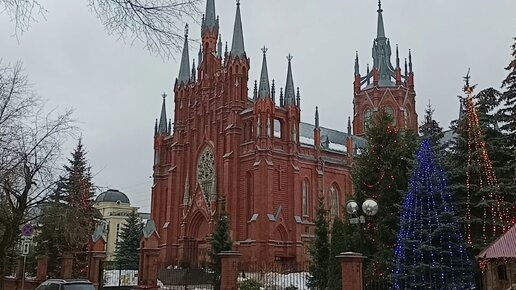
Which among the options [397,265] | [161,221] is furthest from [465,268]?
[161,221]

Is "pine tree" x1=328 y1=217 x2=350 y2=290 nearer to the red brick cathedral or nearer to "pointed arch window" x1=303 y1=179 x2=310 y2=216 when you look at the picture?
the red brick cathedral

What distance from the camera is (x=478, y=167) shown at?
19.3 meters

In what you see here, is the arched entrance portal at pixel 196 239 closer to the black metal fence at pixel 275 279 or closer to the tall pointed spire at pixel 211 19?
the black metal fence at pixel 275 279

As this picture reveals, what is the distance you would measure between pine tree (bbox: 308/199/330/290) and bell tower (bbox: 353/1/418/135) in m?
35.8

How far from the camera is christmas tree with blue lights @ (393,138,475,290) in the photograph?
1698cm

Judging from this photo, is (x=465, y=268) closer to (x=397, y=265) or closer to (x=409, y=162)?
(x=397, y=265)

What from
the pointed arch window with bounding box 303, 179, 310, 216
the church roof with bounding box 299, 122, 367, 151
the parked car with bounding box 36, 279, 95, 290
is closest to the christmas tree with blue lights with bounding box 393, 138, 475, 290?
the parked car with bounding box 36, 279, 95, 290

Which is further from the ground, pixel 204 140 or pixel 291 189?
pixel 204 140

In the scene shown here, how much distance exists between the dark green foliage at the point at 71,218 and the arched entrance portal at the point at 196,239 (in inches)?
342

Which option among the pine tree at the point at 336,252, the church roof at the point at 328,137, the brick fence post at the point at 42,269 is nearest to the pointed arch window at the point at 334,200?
the church roof at the point at 328,137

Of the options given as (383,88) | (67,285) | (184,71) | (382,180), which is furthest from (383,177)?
(383,88)

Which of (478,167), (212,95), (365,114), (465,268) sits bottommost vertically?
(465,268)

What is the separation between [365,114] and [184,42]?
2331 inches

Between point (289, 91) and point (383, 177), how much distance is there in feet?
73.0
